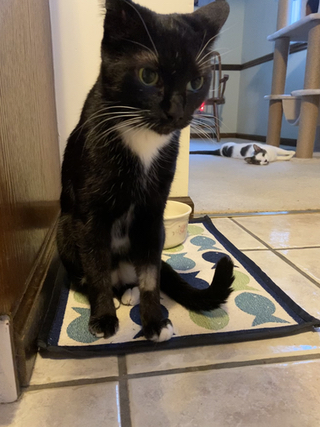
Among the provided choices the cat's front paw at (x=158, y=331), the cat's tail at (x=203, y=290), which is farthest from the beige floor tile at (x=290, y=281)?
the cat's front paw at (x=158, y=331)

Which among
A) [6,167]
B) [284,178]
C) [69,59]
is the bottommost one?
[284,178]

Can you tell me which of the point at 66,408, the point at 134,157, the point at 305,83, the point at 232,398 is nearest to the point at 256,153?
the point at 305,83

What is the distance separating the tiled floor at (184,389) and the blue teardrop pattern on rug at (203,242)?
50 centimetres

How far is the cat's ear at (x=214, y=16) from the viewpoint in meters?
0.75

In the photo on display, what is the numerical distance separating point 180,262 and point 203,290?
11.0 inches

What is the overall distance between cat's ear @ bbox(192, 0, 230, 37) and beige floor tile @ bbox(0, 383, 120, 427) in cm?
74

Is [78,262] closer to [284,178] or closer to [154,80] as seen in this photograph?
[154,80]

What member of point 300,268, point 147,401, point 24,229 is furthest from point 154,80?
point 300,268

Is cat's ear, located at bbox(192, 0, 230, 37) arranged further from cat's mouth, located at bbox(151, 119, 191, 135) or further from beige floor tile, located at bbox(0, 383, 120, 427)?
beige floor tile, located at bbox(0, 383, 120, 427)

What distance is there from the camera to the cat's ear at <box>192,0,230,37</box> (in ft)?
2.45

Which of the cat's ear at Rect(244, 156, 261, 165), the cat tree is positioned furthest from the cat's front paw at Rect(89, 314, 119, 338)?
the cat tree

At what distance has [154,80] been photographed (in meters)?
0.65

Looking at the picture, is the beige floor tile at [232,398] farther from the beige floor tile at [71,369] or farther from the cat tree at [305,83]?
the cat tree at [305,83]

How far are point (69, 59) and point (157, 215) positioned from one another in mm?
829
